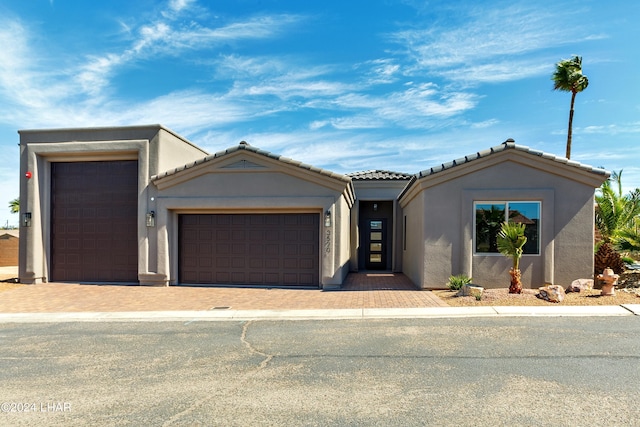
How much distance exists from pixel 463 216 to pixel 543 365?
24.1 feet

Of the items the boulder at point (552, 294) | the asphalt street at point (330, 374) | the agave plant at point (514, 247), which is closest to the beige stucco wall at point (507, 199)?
the agave plant at point (514, 247)

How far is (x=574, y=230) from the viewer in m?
12.5

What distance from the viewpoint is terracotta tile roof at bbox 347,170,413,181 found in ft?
64.0

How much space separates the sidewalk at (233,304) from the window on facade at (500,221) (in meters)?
2.36

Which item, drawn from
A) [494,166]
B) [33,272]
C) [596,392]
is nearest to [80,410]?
[596,392]

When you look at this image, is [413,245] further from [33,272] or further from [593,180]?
[33,272]

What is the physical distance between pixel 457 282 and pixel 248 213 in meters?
7.18

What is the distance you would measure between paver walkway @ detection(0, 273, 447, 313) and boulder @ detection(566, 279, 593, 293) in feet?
12.9

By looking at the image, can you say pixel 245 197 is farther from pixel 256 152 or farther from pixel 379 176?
pixel 379 176

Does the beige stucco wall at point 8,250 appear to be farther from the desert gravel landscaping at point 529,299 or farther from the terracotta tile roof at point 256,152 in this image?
the desert gravel landscaping at point 529,299

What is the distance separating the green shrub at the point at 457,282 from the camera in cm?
1204

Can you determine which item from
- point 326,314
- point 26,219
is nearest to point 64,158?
point 26,219

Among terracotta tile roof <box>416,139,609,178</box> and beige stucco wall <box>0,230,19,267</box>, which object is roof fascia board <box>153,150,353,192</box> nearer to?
terracotta tile roof <box>416,139,609,178</box>

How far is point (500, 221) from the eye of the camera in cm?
1269
